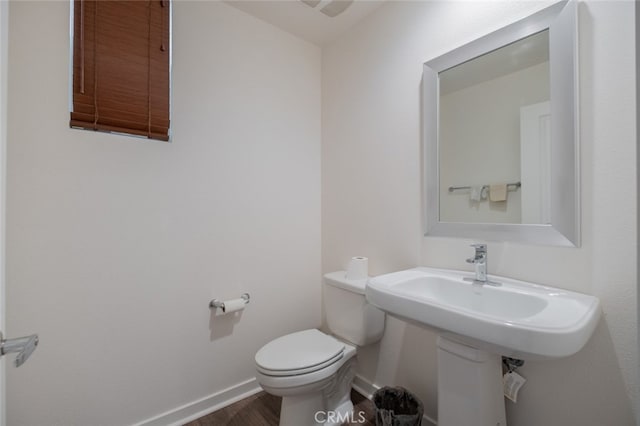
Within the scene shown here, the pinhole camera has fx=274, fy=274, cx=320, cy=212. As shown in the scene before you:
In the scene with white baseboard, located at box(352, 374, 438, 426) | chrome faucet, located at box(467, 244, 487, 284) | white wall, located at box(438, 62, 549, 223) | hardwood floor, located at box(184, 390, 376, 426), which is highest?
white wall, located at box(438, 62, 549, 223)

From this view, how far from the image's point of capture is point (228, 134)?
1.64 meters

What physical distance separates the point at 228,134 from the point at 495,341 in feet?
5.22

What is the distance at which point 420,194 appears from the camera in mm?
1424

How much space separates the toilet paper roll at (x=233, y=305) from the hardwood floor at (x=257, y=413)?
563 mm

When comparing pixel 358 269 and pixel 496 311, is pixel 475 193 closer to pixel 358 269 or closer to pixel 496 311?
pixel 496 311

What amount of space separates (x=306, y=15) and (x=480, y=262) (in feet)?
5.64

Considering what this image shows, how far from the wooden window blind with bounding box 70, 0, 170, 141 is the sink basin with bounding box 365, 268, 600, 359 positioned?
4.50 feet

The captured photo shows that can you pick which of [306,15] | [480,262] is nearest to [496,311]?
[480,262]

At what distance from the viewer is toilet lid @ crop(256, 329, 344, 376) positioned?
1.23 metres

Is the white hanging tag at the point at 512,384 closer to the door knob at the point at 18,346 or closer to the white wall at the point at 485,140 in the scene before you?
the white wall at the point at 485,140

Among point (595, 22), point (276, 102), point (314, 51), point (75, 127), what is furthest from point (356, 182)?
point (75, 127)

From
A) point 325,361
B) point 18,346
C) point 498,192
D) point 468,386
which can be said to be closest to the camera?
point 18,346

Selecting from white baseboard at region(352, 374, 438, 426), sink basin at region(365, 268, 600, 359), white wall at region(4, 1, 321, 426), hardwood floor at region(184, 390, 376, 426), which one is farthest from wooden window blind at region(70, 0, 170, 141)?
white baseboard at region(352, 374, 438, 426)

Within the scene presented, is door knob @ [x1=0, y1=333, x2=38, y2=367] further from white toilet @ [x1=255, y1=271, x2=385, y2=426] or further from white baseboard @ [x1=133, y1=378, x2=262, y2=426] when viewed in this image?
white baseboard @ [x1=133, y1=378, x2=262, y2=426]
